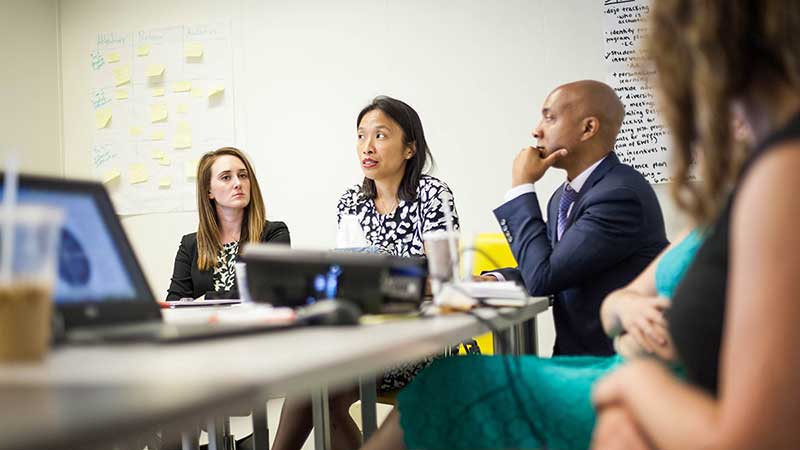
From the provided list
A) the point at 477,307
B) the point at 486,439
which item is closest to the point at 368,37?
the point at 477,307

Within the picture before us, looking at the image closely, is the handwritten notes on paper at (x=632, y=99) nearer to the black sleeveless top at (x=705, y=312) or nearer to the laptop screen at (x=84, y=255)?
the black sleeveless top at (x=705, y=312)

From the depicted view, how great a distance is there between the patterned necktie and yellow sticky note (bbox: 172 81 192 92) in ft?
8.11

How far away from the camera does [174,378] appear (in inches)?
22.9

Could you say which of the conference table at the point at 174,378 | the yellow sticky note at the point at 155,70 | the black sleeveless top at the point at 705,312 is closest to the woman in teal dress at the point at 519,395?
the conference table at the point at 174,378

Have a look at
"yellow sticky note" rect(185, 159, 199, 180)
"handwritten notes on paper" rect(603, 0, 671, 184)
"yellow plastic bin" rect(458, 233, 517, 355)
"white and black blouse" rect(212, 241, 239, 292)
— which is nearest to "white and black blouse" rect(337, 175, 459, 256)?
"yellow plastic bin" rect(458, 233, 517, 355)

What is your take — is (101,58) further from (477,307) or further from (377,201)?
(477,307)

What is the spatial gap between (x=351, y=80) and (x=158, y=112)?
1.07 metres

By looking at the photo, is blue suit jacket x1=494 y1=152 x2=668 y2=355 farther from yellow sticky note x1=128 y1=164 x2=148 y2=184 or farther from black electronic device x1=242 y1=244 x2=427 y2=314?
yellow sticky note x1=128 y1=164 x2=148 y2=184

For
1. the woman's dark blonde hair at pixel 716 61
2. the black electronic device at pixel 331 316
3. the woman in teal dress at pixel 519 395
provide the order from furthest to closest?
1. the woman in teal dress at pixel 519 395
2. the black electronic device at pixel 331 316
3. the woman's dark blonde hair at pixel 716 61

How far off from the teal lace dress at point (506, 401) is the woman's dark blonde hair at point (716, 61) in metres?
0.51

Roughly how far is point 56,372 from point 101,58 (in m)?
3.97

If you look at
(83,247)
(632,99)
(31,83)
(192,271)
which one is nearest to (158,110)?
(31,83)

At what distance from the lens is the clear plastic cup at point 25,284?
2.23 ft

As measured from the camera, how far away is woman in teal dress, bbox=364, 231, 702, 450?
4.14 ft
